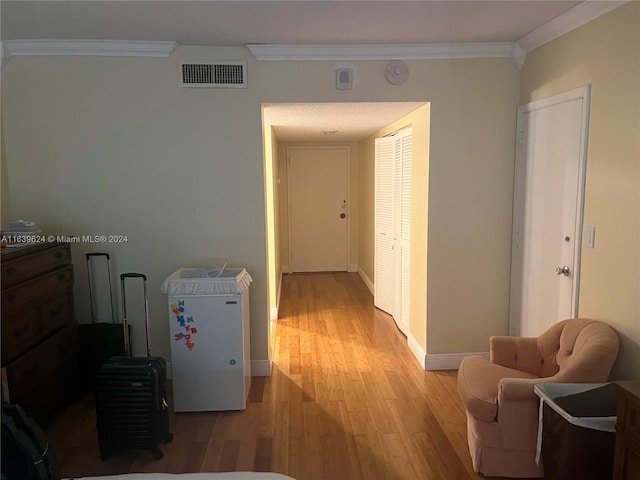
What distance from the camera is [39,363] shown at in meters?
2.53

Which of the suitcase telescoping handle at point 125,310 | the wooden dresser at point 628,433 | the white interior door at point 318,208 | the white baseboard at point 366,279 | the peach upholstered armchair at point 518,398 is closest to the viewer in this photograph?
the wooden dresser at point 628,433

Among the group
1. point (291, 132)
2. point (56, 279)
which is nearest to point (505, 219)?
point (291, 132)

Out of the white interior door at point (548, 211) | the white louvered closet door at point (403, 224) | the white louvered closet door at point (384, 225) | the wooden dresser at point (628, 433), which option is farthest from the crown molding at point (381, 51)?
the wooden dresser at point (628, 433)

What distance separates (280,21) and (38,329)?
227 centimetres

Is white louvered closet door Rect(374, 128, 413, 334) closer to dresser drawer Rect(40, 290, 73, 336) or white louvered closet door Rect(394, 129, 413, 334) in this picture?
white louvered closet door Rect(394, 129, 413, 334)

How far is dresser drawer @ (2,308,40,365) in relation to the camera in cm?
229

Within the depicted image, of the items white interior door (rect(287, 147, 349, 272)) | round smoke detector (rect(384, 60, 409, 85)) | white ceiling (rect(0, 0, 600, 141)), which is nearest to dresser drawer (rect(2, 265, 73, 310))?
white ceiling (rect(0, 0, 600, 141))

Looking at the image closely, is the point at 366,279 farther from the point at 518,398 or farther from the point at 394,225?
the point at 518,398

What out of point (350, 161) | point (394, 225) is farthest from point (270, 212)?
point (350, 161)

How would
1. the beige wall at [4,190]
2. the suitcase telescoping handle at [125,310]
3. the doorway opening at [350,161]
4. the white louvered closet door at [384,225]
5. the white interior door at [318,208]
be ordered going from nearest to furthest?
the suitcase telescoping handle at [125,310]
the beige wall at [4,190]
the doorway opening at [350,161]
the white louvered closet door at [384,225]
the white interior door at [318,208]

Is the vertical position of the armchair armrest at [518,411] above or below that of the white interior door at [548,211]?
below

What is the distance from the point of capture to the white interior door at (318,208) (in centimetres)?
664

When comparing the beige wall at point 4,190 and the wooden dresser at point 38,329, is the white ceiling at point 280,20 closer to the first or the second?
the beige wall at point 4,190

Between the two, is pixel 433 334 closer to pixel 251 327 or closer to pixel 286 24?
pixel 251 327
